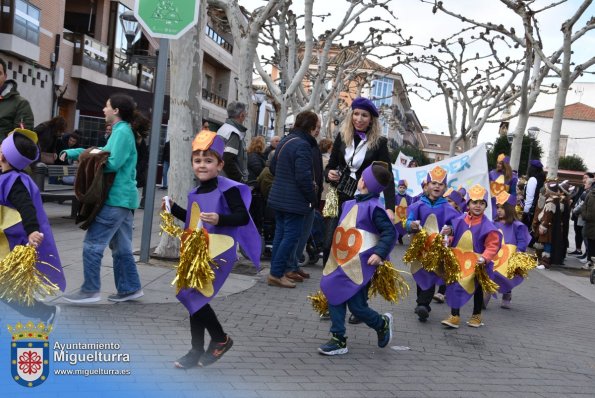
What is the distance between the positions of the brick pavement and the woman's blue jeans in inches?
8.7

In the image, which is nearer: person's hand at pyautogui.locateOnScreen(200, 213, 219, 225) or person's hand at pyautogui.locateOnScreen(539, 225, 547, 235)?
person's hand at pyautogui.locateOnScreen(200, 213, 219, 225)

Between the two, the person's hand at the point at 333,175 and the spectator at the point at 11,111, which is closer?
the person's hand at the point at 333,175

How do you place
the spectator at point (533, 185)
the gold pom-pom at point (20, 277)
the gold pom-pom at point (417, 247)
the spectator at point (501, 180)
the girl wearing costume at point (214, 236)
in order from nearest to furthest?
the gold pom-pom at point (20, 277) < the girl wearing costume at point (214, 236) < the gold pom-pom at point (417, 247) < the spectator at point (501, 180) < the spectator at point (533, 185)

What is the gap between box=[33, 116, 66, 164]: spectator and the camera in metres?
12.4

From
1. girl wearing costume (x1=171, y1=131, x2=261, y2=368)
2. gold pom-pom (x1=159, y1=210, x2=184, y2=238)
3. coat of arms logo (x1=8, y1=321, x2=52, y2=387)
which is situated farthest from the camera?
gold pom-pom (x1=159, y1=210, x2=184, y2=238)

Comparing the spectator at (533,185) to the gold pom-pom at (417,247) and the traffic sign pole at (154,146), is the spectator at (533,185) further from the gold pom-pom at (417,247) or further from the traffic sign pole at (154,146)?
the traffic sign pole at (154,146)

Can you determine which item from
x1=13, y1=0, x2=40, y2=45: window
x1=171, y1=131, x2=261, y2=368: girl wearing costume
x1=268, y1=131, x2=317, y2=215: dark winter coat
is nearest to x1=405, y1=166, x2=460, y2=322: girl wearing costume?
x1=268, y1=131, x2=317, y2=215: dark winter coat

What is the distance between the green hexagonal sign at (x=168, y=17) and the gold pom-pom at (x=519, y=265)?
4.46 metres

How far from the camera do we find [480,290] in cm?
782

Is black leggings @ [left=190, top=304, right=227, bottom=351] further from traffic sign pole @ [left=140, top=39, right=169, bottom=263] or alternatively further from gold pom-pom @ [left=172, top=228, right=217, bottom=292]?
traffic sign pole @ [left=140, top=39, right=169, bottom=263]

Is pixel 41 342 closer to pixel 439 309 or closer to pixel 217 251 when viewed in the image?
pixel 217 251

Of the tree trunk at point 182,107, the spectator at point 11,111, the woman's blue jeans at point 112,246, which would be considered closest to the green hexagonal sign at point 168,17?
the tree trunk at point 182,107

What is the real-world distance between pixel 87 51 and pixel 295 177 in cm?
2187

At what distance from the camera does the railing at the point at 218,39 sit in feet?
134
